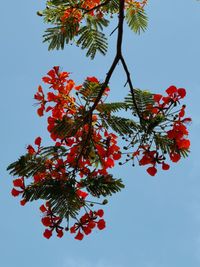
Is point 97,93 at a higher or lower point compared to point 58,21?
lower

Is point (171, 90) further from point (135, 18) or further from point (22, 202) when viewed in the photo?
point (135, 18)

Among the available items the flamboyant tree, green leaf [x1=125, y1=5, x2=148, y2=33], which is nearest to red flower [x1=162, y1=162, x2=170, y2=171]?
the flamboyant tree

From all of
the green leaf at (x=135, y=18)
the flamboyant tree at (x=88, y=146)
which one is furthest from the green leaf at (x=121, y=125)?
the green leaf at (x=135, y=18)

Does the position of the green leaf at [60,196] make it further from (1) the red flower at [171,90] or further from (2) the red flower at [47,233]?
(1) the red flower at [171,90]

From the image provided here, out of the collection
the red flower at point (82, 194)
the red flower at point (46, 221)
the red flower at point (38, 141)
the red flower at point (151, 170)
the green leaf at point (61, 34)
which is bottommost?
the red flower at point (46, 221)

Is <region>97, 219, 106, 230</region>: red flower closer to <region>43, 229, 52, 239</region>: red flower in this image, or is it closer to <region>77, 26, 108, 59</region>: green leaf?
<region>43, 229, 52, 239</region>: red flower

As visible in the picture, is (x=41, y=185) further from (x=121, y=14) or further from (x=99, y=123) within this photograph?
(x=121, y=14)

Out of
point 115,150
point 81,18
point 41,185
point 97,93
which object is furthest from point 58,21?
point 41,185

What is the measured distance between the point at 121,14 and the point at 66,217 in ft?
6.86

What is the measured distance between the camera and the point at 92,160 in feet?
16.1

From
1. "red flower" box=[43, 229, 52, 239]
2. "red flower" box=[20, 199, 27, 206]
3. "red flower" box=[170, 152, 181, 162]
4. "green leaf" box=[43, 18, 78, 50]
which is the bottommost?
"red flower" box=[43, 229, 52, 239]

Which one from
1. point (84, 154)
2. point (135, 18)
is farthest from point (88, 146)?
point (135, 18)

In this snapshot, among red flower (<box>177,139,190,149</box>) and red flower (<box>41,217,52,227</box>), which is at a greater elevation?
red flower (<box>177,139,190,149</box>)

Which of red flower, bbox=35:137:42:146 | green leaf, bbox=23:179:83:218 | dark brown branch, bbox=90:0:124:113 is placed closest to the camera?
green leaf, bbox=23:179:83:218
